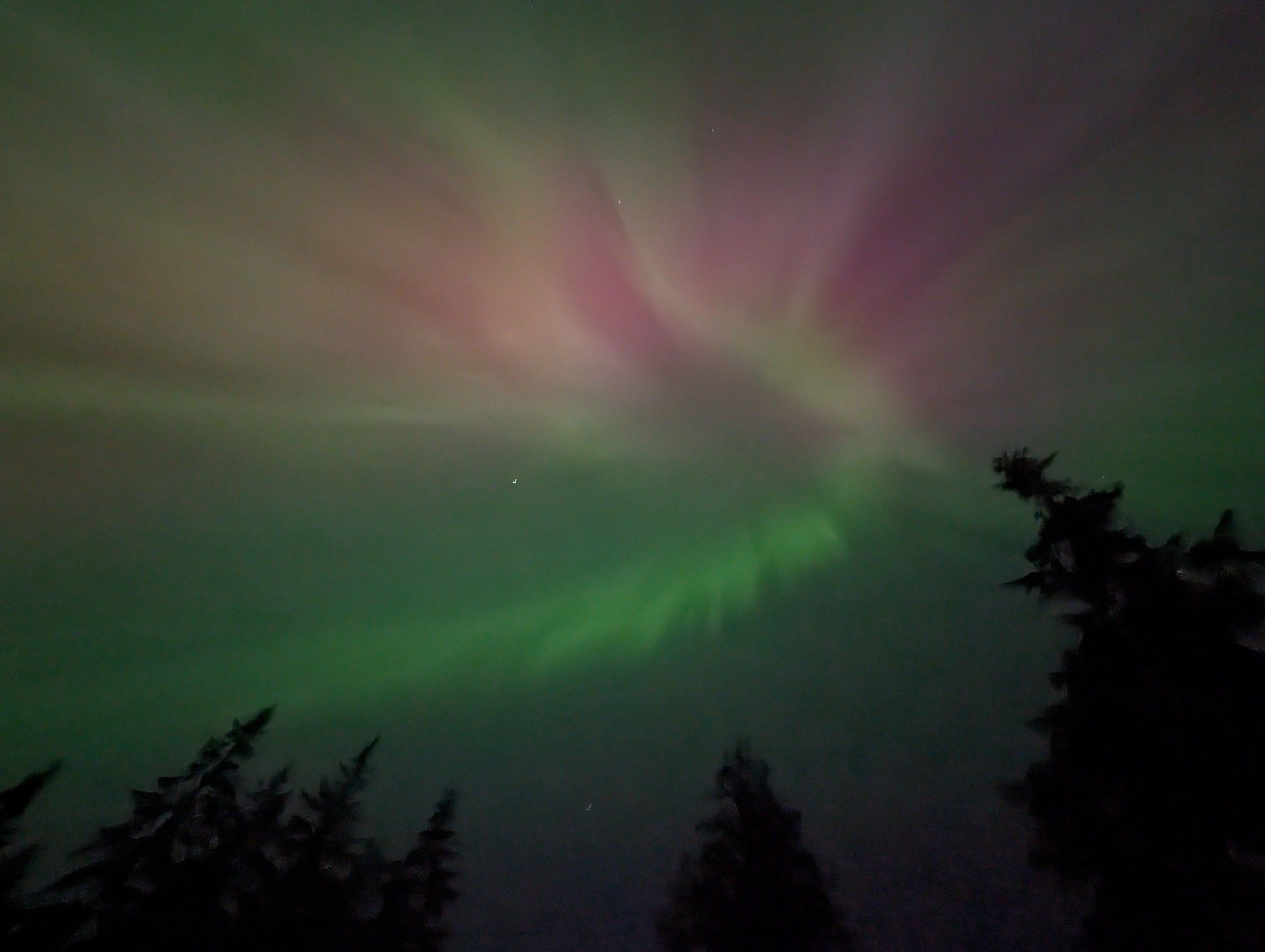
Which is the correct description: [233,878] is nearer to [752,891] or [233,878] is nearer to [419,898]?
[419,898]

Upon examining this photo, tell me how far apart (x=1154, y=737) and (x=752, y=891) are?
45.5 feet

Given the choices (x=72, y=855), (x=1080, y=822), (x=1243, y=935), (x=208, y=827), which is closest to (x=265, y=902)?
(x=208, y=827)

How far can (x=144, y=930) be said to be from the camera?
53.8 ft

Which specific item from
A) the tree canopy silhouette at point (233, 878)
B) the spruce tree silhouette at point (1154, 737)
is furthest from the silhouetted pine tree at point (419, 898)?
the spruce tree silhouette at point (1154, 737)

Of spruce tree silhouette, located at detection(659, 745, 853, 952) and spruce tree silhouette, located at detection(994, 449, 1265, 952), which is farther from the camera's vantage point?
spruce tree silhouette, located at detection(659, 745, 853, 952)

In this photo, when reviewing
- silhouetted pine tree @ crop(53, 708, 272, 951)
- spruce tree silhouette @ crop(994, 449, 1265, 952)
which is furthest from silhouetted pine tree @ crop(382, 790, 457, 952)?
spruce tree silhouette @ crop(994, 449, 1265, 952)

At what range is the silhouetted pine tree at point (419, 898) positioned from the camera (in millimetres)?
23156

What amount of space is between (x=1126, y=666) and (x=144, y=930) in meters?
24.8

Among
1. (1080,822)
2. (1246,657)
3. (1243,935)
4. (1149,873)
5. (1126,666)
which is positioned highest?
(1126,666)

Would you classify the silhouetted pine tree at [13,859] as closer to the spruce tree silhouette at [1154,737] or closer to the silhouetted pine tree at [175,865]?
the silhouetted pine tree at [175,865]

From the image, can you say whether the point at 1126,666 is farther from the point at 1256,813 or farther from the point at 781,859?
the point at 781,859

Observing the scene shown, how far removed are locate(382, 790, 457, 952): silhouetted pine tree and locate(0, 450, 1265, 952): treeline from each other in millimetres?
2442

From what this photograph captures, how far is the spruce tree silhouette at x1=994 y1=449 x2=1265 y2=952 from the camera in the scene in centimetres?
945

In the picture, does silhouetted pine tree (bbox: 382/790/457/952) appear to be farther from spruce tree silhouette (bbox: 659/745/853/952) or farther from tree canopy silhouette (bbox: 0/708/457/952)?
spruce tree silhouette (bbox: 659/745/853/952)
